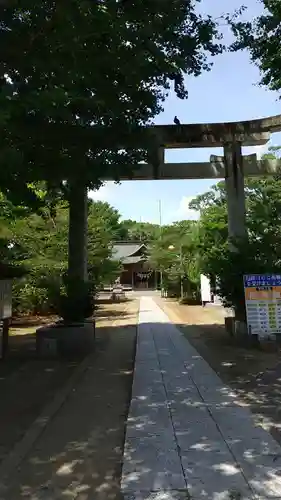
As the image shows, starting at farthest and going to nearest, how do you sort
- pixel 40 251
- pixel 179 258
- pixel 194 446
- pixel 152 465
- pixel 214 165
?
pixel 179 258 → pixel 40 251 → pixel 214 165 → pixel 194 446 → pixel 152 465

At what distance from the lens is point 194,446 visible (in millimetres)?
4824

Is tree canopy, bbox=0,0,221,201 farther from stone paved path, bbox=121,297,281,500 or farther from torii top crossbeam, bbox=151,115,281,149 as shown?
torii top crossbeam, bbox=151,115,281,149

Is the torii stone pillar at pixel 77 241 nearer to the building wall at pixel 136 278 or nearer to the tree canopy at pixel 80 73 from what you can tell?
the tree canopy at pixel 80 73

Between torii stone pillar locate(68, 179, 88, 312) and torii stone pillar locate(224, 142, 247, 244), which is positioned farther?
A: torii stone pillar locate(224, 142, 247, 244)

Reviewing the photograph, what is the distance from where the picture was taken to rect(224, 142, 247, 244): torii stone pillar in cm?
1562

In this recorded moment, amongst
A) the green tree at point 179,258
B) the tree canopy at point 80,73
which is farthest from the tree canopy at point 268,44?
the green tree at point 179,258

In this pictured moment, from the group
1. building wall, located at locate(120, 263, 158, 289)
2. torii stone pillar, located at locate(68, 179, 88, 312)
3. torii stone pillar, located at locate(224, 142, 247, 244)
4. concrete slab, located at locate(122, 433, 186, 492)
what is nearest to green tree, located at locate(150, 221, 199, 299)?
torii stone pillar, located at locate(224, 142, 247, 244)

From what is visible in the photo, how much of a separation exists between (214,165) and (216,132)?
1.45 m

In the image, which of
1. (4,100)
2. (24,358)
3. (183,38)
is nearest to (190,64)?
(183,38)

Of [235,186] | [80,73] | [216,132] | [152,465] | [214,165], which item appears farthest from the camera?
[214,165]

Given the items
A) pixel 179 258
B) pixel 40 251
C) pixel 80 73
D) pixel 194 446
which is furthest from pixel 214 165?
pixel 179 258

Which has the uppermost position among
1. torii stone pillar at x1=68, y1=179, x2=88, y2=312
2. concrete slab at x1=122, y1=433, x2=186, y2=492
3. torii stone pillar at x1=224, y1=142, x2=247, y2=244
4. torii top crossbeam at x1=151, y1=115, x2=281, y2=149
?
torii top crossbeam at x1=151, y1=115, x2=281, y2=149

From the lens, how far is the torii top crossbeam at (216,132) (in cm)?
1471

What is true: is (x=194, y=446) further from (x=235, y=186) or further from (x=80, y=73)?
(x=235, y=186)
